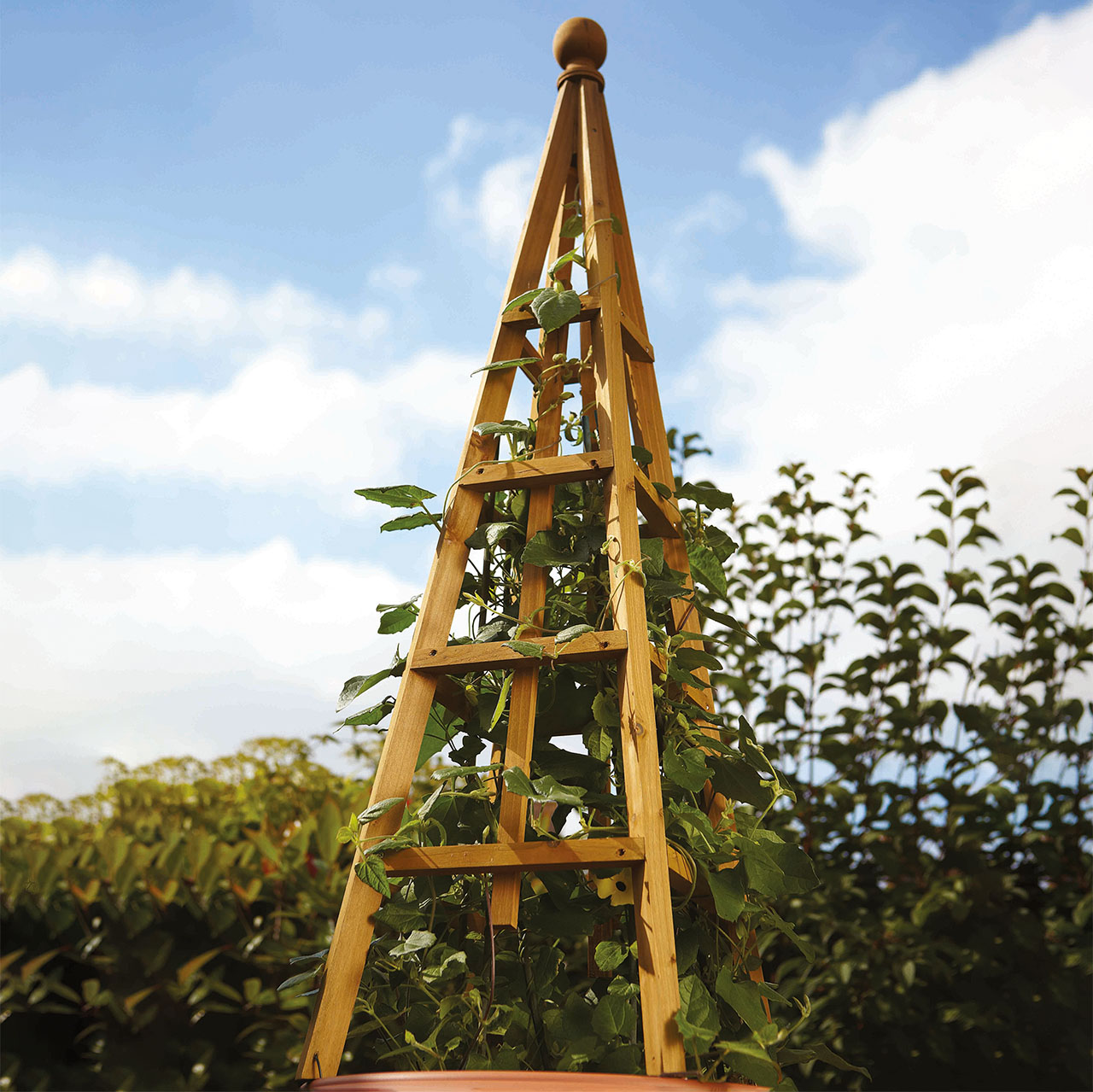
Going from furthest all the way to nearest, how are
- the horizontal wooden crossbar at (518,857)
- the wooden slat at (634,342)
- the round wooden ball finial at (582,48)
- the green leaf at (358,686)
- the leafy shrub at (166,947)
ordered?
the leafy shrub at (166,947)
the round wooden ball finial at (582,48)
the wooden slat at (634,342)
the green leaf at (358,686)
the horizontal wooden crossbar at (518,857)

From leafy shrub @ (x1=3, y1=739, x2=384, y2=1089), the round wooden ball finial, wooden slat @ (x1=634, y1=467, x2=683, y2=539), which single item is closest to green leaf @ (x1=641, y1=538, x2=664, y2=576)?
wooden slat @ (x1=634, y1=467, x2=683, y2=539)

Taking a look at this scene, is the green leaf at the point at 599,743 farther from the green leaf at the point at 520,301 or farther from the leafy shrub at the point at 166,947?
the leafy shrub at the point at 166,947

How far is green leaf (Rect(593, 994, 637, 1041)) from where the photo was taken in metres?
0.93

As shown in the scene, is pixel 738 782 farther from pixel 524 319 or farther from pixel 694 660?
pixel 524 319

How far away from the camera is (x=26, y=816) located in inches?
92.8

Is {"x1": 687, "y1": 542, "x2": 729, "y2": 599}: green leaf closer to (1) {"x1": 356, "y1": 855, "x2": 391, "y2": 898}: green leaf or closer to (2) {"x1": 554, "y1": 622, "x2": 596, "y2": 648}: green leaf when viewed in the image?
(2) {"x1": 554, "y1": 622, "x2": 596, "y2": 648}: green leaf

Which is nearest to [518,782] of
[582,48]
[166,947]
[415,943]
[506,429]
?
[415,943]

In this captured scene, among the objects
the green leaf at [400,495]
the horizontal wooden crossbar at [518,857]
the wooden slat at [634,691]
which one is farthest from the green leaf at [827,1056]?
the green leaf at [400,495]

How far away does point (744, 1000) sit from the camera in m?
0.98

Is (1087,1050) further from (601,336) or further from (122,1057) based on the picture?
(122,1057)

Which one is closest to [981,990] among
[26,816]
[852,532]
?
[852,532]

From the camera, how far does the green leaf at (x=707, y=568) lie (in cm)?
129

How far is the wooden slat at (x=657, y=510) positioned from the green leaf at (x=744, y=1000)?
571mm

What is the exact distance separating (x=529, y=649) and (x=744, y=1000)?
17.4 inches
